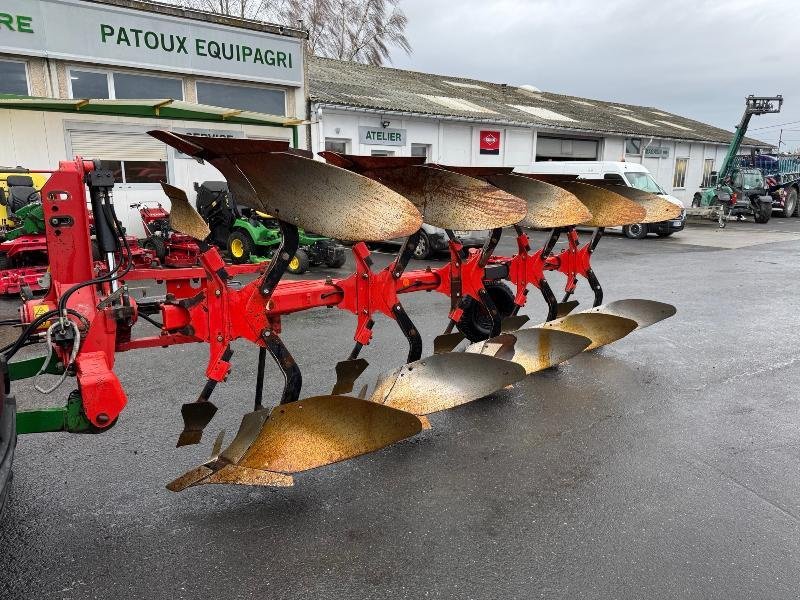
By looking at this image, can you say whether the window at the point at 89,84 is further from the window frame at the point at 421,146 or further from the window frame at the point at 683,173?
the window frame at the point at 683,173

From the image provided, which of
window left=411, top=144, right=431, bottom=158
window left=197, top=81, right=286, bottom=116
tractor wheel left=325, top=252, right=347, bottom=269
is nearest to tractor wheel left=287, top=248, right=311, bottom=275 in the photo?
tractor wheel left=325, top=252, right=347, bottom=269

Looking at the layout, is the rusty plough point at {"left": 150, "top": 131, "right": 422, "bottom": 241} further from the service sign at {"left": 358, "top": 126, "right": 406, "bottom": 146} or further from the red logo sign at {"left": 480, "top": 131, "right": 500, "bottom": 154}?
the red logo sign at {"left": 480, "top": 131, "right": 500, "bottom": 154}

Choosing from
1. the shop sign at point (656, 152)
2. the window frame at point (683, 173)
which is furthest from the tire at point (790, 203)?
the shop sign at point (656, 152)

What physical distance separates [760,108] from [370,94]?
14.8 meters

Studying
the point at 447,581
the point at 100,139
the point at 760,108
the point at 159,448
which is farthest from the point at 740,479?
the point at 760,108

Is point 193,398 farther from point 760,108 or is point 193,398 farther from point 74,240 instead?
point 760,108

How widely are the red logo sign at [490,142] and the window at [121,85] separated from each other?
10268mm

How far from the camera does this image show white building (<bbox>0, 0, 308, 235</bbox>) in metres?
10.9

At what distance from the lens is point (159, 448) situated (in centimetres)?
358

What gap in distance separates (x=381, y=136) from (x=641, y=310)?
40.4 ft

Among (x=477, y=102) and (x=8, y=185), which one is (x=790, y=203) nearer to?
(x=477, y=102)

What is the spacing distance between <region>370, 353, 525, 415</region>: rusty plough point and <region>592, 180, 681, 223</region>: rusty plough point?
236cm

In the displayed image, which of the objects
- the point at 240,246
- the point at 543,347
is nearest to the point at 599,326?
the point at 543,347

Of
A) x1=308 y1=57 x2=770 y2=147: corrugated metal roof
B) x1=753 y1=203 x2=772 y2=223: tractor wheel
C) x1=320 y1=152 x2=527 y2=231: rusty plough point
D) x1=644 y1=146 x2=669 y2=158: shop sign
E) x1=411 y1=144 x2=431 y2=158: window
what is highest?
x1=308 y1=57 x2=770 y2=147: corrugated metal roof
